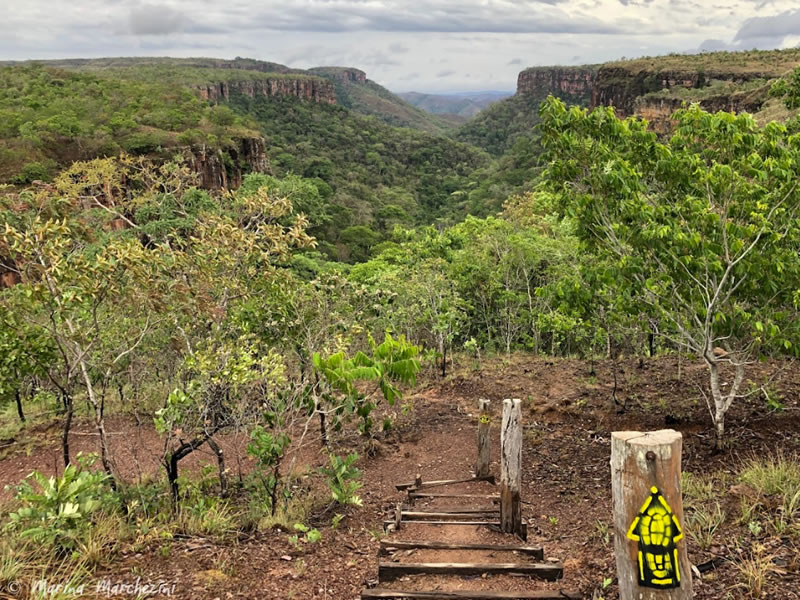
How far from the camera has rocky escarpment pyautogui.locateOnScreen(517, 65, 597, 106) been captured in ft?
391

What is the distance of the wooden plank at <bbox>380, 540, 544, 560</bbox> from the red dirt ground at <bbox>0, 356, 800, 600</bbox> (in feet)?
0.34

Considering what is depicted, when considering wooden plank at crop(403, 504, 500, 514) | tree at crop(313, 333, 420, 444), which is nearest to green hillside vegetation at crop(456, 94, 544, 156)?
tree at crop(313, 333, 420, 444)

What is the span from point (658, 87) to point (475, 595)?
73421mm

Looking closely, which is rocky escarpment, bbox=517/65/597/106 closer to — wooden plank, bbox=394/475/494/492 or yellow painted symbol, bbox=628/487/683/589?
wooden plank, bbox=394/475/494/492

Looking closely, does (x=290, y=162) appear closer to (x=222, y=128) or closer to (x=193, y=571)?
(x=222, y=128)

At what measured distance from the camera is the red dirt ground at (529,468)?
14.7 feet

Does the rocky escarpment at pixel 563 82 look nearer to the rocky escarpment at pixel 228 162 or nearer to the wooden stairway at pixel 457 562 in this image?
the rocky escarpment at pixel 228 162

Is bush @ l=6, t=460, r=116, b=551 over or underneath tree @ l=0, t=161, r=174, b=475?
underneath

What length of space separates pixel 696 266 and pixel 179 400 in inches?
223

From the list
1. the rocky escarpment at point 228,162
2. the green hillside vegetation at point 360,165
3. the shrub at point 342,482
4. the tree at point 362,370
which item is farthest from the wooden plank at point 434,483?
the green hillside vegetation at point 360,165

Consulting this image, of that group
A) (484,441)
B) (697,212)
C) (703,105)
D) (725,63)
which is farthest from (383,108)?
(697,212)

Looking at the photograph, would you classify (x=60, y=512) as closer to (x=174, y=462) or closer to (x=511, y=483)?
(x=174, y=462)

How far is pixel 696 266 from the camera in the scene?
6.25 m

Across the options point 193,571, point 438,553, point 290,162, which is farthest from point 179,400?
point 290,162
